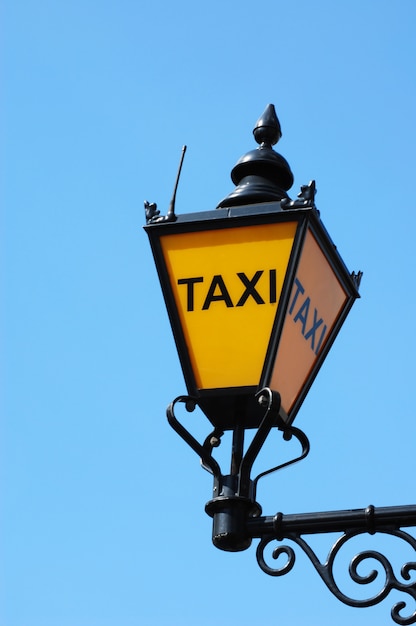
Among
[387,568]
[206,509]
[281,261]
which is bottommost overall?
[387,568]

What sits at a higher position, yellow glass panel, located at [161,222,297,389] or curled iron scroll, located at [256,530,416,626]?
yellow glass panel, located at [161,222,297,389]

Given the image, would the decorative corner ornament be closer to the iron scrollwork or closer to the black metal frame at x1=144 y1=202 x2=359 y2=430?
the black metal frame at x1=144 y1=202 x2=359 y2=430

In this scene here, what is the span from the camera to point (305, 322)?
3.70 meters

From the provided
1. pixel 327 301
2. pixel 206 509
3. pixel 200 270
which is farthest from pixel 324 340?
pixel 206 509

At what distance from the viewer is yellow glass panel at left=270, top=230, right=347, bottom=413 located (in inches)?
142

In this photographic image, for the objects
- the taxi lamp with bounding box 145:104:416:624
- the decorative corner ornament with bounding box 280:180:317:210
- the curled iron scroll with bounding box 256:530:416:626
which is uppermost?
the decorative corner ornament with bounding box 280:180:317:210

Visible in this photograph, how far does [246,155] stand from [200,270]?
62 cm

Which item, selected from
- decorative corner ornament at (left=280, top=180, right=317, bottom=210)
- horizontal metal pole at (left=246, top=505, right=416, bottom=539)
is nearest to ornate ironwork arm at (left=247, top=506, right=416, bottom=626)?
horizontal metal pole at (left=246, top=505, right=416, bottom=539)

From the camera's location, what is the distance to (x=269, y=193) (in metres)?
4.02

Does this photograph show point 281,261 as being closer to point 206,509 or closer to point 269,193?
point 269,193

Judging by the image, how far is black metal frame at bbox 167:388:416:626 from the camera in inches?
129

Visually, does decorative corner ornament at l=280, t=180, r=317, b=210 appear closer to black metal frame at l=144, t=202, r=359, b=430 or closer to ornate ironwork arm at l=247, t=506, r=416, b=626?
black metal frame at l=144, t=202, r=359, b=430

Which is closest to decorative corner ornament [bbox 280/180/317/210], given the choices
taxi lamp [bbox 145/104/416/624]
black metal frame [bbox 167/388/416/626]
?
taxi lamp [bbox 145/104/416/624]

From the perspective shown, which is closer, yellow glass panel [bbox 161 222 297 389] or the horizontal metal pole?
the horizontal metal pole
